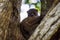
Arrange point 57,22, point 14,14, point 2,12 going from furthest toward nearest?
point 14,14, point 2,12, point 57,22

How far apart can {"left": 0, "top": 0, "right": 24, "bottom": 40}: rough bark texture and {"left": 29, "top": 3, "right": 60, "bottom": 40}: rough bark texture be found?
0.17 meters

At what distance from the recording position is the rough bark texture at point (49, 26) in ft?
3.87

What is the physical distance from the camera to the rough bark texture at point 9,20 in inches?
51.0

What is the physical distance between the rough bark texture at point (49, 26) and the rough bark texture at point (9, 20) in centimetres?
17

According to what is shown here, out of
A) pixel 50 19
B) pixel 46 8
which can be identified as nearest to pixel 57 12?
pixel 50 19

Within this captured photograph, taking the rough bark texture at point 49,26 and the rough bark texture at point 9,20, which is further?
the rough bark texture at point 9,20

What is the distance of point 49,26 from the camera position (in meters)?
1.20

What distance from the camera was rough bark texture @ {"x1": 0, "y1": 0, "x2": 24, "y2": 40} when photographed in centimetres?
130

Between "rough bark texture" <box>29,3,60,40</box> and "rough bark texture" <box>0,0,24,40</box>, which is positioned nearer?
"rough bark texture" <box>29,3,60,40</box>

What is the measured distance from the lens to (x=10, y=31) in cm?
136

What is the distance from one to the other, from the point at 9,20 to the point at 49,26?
272 millimetres

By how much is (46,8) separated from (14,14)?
0.23 meters

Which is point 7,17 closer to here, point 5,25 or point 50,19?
point 5,25

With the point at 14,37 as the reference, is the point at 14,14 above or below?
above
